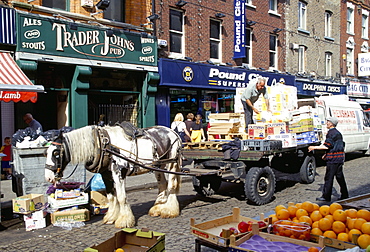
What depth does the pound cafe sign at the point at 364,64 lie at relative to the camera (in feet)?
94.3

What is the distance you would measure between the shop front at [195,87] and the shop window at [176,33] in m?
0.89

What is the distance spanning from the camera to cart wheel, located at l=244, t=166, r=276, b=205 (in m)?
7.53

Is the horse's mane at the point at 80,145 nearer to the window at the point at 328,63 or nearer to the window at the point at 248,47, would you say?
the window at the point at 248,47

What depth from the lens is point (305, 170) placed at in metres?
9.97

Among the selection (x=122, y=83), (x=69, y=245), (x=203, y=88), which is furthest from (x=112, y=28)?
(x=69, y=245)

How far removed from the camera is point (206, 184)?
28.1ft

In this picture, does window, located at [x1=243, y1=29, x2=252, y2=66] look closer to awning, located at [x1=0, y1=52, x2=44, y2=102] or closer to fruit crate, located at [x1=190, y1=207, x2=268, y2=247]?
awning, located at [x1=0, y1=52, x2=44, y2=102]

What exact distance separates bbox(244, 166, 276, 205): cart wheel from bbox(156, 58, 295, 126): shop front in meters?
8.05

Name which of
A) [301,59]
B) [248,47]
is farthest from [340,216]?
[301,59]

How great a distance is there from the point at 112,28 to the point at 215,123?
21.7 feet

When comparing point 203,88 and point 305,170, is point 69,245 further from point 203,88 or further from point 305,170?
point 203,88

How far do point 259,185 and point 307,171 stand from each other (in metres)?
2.78

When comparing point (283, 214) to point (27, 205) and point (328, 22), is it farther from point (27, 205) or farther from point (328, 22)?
point (328, 22)

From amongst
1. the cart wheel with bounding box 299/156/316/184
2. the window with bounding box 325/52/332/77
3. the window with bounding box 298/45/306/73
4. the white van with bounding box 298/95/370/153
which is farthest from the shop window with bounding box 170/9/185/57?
the window with bounding box 325/52/332/77
